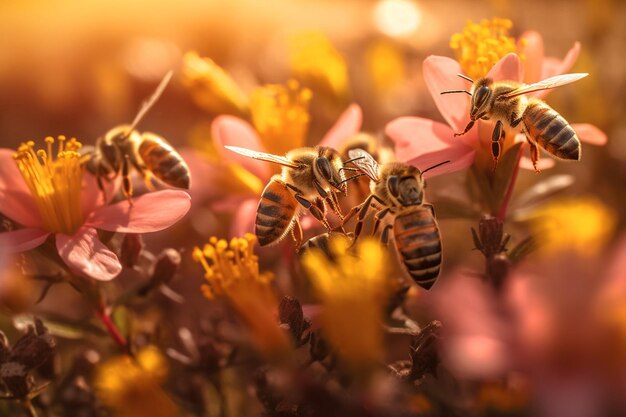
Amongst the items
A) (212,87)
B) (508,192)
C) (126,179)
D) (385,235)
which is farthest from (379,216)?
(212,87)

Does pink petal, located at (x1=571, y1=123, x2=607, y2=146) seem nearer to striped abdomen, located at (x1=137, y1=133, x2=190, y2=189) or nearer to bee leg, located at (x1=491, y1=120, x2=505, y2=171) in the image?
bee leg, located at (x1=491, y1=120, x2=505, y2=171)

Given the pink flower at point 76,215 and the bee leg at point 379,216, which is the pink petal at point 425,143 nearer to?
the bee leg at point 379,216

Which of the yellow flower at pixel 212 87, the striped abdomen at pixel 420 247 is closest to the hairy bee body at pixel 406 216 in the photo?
the striped abdomen at pixel 420 247

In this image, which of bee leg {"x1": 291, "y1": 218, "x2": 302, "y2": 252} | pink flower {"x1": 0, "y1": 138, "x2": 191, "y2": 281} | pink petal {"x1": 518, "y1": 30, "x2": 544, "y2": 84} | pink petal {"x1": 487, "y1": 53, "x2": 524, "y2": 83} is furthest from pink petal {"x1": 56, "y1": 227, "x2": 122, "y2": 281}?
pink petal {"x1": 518, "y1": 30, "x2": 544, "y2": 84}

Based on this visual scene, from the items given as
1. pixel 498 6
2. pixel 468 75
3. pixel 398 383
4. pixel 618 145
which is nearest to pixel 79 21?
pixel 498 6

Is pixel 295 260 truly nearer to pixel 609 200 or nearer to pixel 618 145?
pixel 609 200

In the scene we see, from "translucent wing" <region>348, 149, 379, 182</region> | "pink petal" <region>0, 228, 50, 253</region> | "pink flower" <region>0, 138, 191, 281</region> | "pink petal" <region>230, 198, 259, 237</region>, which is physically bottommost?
"pink petal" <region>0, 228, 50, 253</region>
